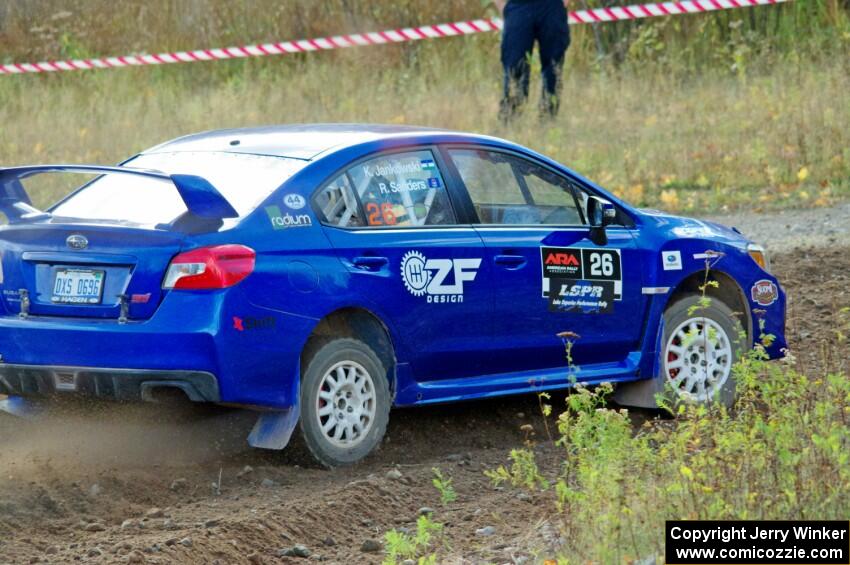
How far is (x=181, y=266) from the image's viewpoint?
7152mm

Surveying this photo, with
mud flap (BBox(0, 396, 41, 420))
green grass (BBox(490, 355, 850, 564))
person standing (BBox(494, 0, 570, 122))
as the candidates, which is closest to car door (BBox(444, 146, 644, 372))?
green grass (BBox(490, 355, 850, 564))

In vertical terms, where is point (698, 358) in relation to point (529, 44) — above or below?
below

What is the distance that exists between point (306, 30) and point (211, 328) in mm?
17414

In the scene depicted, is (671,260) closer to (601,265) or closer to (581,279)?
(601,265)

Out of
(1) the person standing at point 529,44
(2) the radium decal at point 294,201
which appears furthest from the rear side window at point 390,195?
(1) the person standing at point 529,44

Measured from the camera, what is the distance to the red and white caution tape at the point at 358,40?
20.7 meters

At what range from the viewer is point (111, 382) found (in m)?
7.20

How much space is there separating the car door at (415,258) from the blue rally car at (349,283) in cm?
1

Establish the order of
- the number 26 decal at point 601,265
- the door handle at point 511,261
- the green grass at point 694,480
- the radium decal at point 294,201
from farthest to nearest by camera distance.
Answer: the number 26 decal at point 601,265, the door handle at point 511,261, the radium decal at point 294,201, the green grass at point 694,480

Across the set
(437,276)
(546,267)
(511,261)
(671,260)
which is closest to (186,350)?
(437,276)

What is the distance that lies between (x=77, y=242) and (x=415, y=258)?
159cm

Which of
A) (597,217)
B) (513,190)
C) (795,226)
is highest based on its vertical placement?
(513,190)

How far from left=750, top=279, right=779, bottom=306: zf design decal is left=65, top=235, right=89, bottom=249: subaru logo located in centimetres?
386

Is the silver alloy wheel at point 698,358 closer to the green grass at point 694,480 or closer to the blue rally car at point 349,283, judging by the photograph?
the blue rally car at point 349,283
